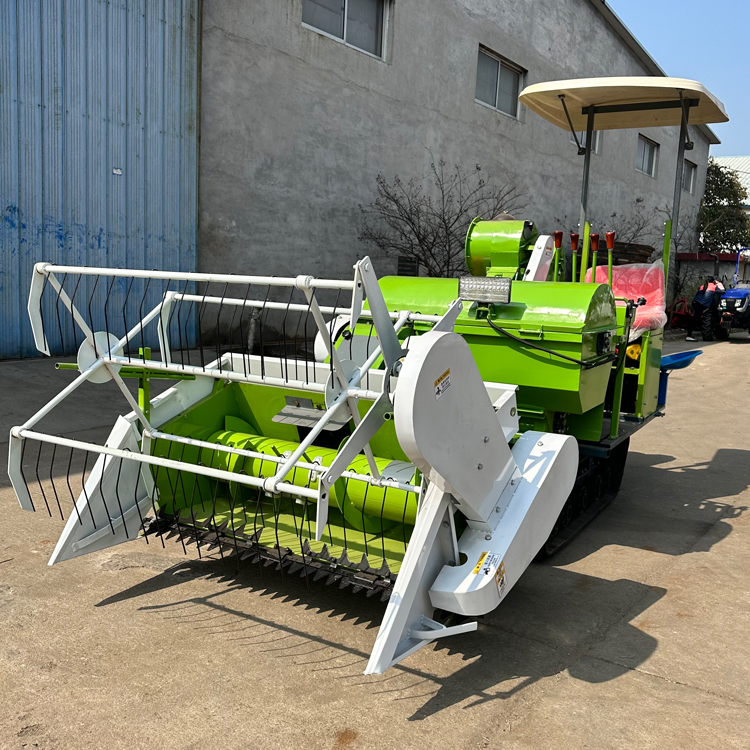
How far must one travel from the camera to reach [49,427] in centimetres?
641

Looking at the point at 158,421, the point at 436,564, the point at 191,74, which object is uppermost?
the point at 191,74

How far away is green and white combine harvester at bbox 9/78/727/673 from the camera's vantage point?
2797 mm

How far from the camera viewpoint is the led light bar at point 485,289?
12.6ft

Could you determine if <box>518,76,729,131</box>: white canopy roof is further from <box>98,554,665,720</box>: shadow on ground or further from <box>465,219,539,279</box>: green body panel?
<box>98,554,665,720</box>: shadow on ground

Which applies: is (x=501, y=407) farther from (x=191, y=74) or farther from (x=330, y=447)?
(x=191, y=74)

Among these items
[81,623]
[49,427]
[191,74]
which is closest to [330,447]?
[81,623]

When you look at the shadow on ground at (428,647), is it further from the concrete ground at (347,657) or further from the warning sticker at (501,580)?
the warning sticker at (501,580)

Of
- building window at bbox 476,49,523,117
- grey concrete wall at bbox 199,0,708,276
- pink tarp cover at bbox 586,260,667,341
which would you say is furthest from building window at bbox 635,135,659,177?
pink tarp cover at bbox 586,260,667,341

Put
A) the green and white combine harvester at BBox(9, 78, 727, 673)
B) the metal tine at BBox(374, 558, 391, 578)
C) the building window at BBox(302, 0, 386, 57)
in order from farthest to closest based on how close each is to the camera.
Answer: the building window at BBox(302, 0, 386, 57) < the metal tine at BBox(374, 558, 391, 578) < the green and white combine harvester at BBox(9, 78, 727, 673)

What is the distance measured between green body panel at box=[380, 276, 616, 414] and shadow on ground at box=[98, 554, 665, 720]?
99 centimetres

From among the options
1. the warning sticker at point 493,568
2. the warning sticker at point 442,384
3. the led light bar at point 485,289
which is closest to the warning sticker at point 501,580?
the warning sticker at point 493,568

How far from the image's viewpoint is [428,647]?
10.6 feet

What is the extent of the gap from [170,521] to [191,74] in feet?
24.8

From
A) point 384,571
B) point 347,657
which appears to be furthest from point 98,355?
point 347,657
